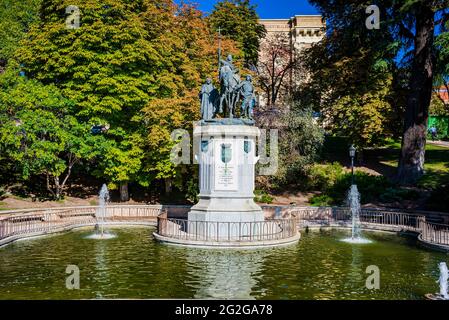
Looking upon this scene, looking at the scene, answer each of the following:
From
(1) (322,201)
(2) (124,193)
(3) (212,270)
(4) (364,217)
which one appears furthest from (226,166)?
(2) (124,193)

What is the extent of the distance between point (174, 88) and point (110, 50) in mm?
5725

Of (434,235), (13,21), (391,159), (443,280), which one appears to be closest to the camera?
(443,280)

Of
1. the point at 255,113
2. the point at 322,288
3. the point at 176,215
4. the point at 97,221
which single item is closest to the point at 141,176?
the point at 176,215

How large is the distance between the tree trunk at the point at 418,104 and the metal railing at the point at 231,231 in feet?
62.3

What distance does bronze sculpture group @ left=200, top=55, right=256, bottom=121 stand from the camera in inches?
893

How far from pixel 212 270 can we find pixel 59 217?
16225 millimetres

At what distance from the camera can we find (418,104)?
36031 millimetres

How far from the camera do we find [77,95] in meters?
34.0

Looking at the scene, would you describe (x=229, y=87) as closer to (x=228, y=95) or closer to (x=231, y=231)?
(x=228, y=95)

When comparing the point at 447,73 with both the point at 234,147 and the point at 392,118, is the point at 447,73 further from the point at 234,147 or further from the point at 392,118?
the point at 234,147

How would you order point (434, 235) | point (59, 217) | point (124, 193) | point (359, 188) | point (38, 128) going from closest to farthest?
point (434, 235) → point (59, 217) → point (38, 128) → point (359, 188) → point (124, 193)

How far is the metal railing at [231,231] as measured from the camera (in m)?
19.7

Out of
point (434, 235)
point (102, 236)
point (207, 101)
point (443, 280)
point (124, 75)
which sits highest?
point (124, 75)

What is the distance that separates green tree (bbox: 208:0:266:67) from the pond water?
105ft
